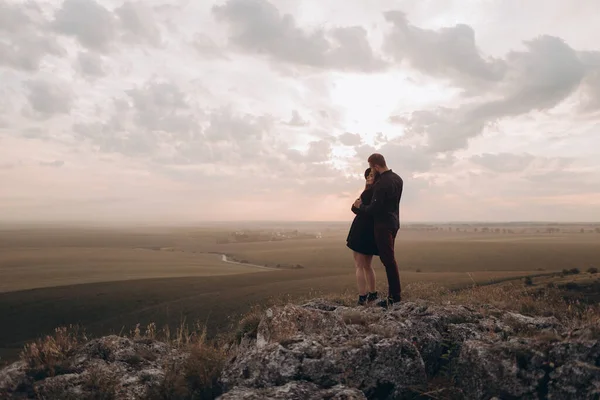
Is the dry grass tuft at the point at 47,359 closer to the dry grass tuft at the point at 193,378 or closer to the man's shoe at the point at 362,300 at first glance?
the dry grass tuft at the point at 193,378

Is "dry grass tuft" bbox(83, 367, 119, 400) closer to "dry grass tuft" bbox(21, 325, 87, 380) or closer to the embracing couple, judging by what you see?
"dry grass tuft" bbox(21, 325, 87, 380)

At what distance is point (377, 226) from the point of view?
846cm

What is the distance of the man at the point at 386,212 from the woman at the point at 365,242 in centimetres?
23

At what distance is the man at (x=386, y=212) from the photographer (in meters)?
8.29

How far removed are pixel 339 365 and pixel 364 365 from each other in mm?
320

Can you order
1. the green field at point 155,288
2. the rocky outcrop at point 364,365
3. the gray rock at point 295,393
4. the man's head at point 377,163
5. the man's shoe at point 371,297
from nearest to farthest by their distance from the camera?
1. the gray rock at point 295,393
2. the rocky outcrop at point 364,365
3. the man's head at point 377,163
4. the man's shoe at point 371,297
5. the green field at point 155,288

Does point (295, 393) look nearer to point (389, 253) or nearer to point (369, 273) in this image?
point (389, 253)

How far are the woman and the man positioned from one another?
0.77 feet

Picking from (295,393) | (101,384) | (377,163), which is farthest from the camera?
(377,163)

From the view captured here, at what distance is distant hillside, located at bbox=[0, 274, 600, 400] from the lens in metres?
4.57

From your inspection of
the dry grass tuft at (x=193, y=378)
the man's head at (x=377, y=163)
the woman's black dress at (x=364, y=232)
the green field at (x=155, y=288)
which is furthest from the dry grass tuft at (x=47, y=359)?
the green field at (x=155, y=288)

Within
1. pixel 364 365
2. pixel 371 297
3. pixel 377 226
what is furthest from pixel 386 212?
pixel 364 365

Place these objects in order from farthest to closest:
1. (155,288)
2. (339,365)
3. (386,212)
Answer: (155,288) < (386,212) < (339,365)

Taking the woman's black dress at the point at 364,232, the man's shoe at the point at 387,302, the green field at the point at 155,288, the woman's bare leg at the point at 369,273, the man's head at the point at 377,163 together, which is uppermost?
the man's head at the point at 377,163
